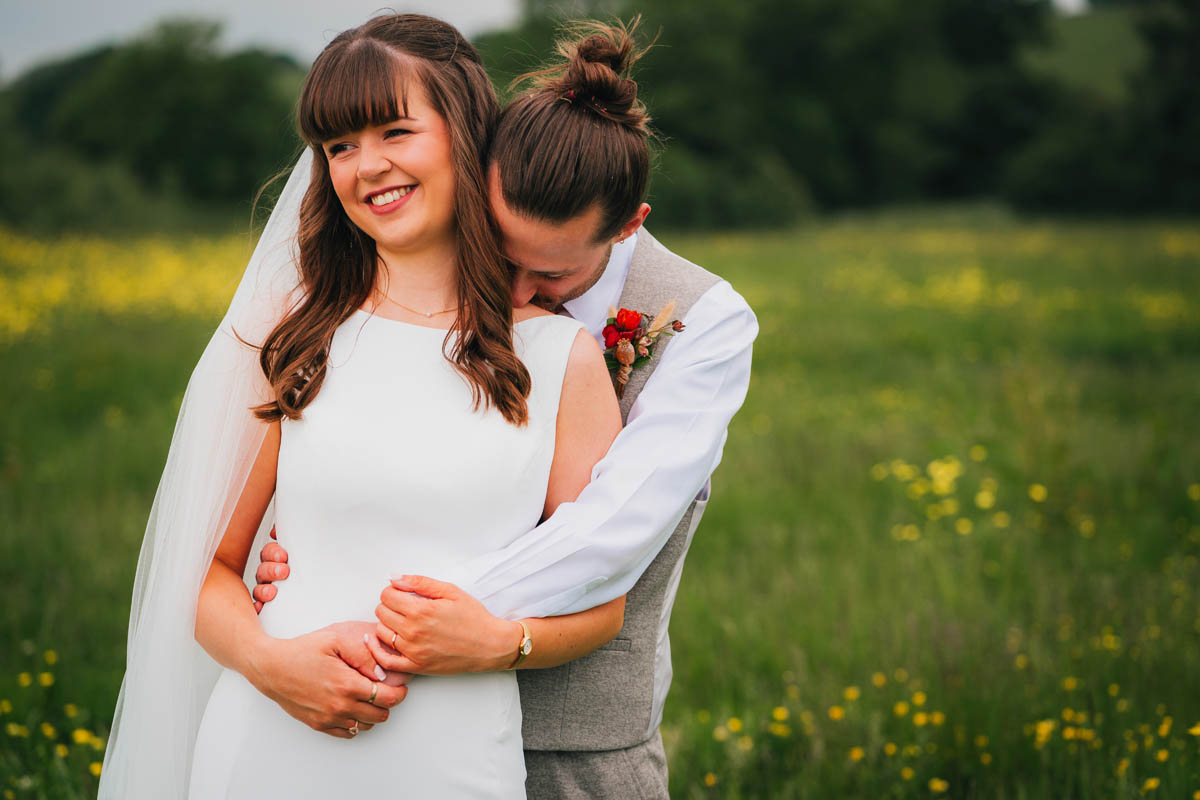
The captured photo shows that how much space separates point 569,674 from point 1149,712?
226 centimetres

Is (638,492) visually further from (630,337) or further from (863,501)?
(863,501)

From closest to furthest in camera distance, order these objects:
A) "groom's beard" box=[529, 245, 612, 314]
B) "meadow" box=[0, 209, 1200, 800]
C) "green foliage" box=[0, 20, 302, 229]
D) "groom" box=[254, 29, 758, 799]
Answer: "groom" box=[254, 29, 758, 799] → "groom's beard" box=[529, 245, 612, 314] → "meadow" box=[0, 209, 1200, 800] → "green foliage" box=[0, 20, 302, 229]

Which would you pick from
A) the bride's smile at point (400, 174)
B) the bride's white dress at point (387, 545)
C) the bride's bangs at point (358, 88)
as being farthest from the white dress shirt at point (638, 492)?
the bride's bangs at point (358, 88)

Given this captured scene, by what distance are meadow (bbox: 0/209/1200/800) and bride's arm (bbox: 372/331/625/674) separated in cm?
144

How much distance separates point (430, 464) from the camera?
189cm

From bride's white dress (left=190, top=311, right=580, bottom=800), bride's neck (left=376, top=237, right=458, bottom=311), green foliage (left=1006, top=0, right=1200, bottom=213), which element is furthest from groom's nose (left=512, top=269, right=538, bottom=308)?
green foliage (left=1006, top=0, right=1200, bottom=213)

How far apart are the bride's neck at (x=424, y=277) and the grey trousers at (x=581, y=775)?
1033 mm

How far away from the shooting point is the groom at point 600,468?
1870mm

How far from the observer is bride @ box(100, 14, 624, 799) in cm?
187

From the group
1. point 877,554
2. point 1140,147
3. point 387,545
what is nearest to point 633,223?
point 387,545

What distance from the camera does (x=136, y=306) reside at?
10961 mm

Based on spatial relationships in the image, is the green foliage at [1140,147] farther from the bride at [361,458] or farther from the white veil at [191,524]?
the white veil at [191,524]

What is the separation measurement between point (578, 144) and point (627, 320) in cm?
41

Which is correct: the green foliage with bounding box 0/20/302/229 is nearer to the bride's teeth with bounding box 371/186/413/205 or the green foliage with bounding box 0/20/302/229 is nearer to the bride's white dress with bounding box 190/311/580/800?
the bride's teeth with bounding box 371/186/413/205
